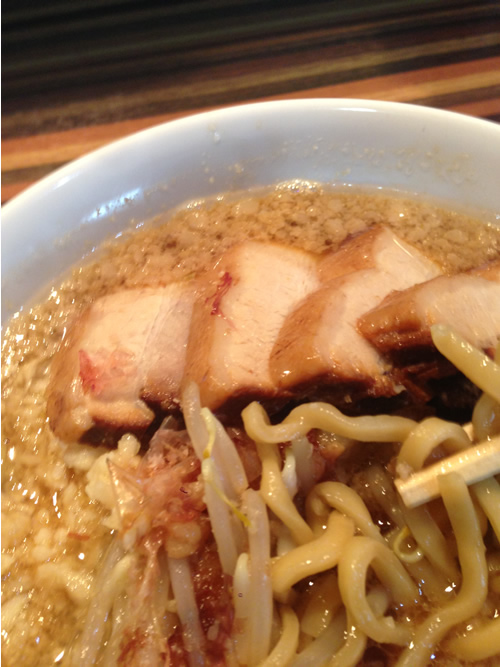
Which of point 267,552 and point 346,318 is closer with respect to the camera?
point 267,552

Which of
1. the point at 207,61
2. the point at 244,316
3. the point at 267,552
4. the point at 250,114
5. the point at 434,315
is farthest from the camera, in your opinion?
the point at 207,61

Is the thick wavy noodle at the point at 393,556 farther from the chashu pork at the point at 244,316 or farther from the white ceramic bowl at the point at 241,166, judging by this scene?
the white ceramic bowl at the point at 241,166

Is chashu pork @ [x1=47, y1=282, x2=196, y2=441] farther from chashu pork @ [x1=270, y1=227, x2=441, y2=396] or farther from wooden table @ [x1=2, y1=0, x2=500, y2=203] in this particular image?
wooden table @ [x1=2, y1=0, x2=500, y2=203]

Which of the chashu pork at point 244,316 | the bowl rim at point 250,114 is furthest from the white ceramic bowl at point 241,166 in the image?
the chashu pork at point 244,316

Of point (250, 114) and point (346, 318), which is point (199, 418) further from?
point (250, 114)

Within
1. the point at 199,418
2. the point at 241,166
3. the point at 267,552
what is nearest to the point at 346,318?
the point at 199,418

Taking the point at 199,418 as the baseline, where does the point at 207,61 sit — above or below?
above

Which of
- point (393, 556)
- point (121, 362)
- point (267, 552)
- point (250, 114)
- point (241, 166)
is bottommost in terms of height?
point (393, 556)
